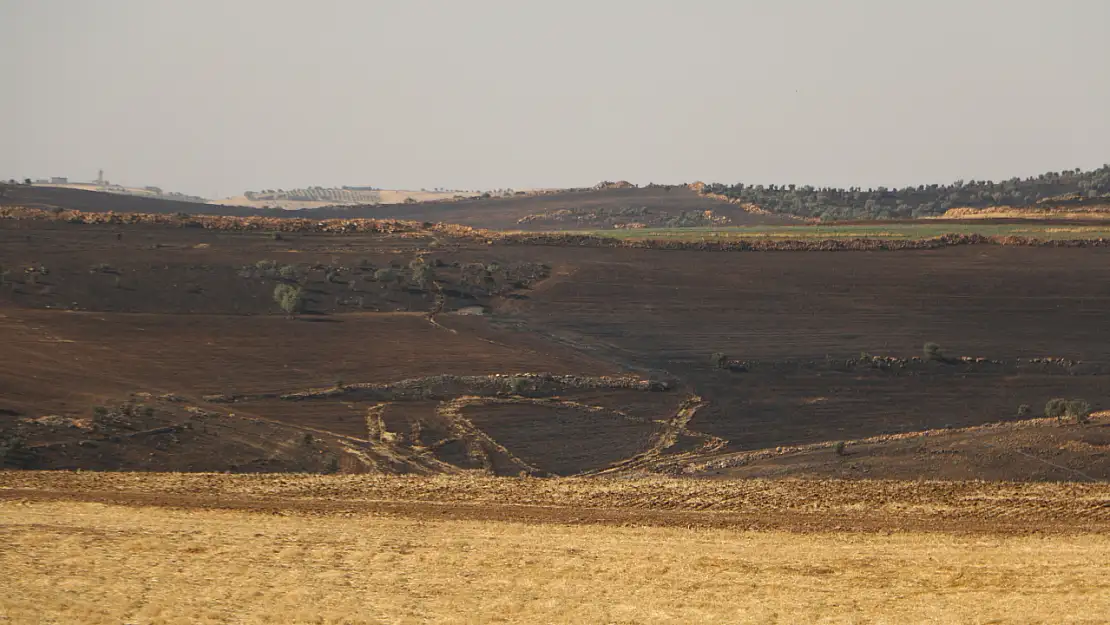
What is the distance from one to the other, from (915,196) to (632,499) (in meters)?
124

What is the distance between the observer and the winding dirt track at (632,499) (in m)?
26.1

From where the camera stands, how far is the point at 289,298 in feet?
188

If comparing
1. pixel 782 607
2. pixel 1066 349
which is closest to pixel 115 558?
pixel 782 607

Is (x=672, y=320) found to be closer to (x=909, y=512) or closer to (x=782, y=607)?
(x=909, y=512)

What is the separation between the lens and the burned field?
3722cm

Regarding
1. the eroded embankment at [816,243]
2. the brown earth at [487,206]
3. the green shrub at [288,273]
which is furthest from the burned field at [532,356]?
the brown earth at [487,206]

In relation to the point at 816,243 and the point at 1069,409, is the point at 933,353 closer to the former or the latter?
the point at 1069,409

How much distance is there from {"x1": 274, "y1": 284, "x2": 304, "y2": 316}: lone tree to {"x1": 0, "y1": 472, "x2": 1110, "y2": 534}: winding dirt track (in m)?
26.8

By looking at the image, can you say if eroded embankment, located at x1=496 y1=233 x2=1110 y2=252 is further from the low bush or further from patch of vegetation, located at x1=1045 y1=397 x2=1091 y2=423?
the low bush

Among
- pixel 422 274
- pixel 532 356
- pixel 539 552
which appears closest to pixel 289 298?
pixel 422 274

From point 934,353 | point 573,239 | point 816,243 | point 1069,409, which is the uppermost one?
point 816,243

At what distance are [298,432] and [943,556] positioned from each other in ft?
74.1

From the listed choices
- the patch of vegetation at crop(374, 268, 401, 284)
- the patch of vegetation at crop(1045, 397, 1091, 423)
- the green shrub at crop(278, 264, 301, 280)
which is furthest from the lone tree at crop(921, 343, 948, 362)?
the green shrub at crop(278, 264, 301, 280)

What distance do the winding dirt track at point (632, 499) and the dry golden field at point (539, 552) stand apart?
9cm
